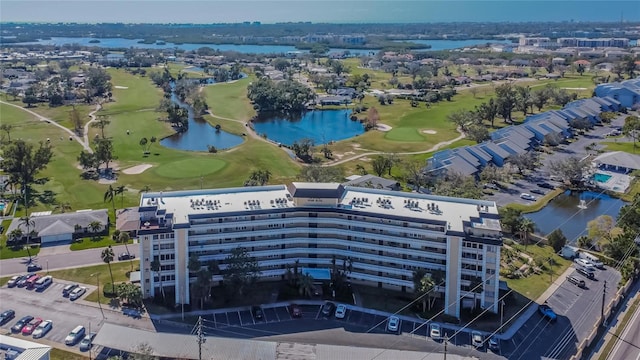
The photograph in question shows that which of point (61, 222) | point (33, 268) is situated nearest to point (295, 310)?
point (33, 268)

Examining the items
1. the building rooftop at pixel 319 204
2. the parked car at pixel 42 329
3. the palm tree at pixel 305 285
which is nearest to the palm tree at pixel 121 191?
the building rooftop at pixel 319 204

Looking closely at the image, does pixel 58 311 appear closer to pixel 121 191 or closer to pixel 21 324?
pixel 21 324

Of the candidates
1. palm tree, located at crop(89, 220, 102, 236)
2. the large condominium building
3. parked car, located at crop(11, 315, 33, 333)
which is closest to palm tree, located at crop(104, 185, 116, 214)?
palm tree, located at crop(89, 220, 102, 236)

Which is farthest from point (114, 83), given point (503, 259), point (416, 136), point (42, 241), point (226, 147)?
point (503, 259)

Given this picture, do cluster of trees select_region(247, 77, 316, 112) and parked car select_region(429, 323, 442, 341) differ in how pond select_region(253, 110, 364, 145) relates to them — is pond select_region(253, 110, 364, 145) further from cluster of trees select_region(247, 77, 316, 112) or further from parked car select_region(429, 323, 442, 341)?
parked car select_region(429, 323, 442, 341)

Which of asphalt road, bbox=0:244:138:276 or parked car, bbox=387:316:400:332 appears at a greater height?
asphalt road, bbox=0:244:138:276

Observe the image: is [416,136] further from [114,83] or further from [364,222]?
[114,83]
